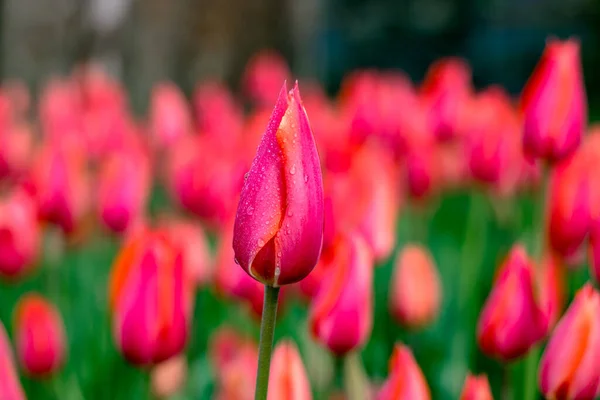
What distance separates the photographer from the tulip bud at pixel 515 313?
0.81m

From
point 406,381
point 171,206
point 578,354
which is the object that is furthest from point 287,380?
point 171,206

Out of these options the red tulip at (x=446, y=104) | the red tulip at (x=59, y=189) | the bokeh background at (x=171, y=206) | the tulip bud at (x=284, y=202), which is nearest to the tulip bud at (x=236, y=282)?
the bokeh background at (x=171, y=206)

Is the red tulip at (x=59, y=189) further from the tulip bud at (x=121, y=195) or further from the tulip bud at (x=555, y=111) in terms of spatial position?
the tulip bud at (x=555, y=111)

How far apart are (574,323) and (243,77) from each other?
3557 millimetres

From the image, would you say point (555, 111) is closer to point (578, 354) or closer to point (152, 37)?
point (578, 354)

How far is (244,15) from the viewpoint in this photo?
13.8 feet

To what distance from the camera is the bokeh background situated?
52.6 inches

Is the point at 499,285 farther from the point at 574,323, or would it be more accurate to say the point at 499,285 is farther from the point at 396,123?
the point at 396,123

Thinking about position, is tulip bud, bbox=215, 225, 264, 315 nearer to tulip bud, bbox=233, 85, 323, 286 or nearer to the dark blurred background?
tulip bud, bbox=233, 85, 323, 286

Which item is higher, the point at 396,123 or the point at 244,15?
the point at 244,15

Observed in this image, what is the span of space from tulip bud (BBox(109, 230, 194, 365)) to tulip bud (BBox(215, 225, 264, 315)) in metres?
0.19

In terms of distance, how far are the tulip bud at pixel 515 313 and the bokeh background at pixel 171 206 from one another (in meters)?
0.37

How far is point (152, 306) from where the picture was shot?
2.61 ft

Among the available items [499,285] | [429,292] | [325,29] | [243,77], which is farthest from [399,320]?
[325,29]
